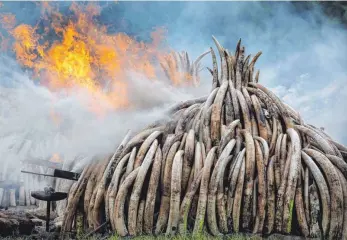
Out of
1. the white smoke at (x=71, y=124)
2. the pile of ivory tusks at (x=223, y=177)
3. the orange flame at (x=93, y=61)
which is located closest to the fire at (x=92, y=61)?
the orange flame at (x=93, y=61)

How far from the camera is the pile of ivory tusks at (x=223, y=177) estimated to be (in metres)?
6.48

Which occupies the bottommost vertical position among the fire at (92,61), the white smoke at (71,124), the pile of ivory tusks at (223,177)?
the pile of ivory tusks at (223,177)

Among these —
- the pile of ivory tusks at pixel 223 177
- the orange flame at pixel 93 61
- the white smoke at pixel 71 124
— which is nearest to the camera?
the pile of ivory tusks at pixel 223 177

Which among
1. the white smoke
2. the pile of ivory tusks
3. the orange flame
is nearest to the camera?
the pile of ivory tusks

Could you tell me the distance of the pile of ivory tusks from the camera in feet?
21.2

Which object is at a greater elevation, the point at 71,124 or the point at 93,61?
the point at 93,61

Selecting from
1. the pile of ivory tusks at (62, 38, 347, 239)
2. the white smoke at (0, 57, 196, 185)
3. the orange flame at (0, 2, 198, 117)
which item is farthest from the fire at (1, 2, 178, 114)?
the pile of ivory tusks at (62, 38, 347, 239)

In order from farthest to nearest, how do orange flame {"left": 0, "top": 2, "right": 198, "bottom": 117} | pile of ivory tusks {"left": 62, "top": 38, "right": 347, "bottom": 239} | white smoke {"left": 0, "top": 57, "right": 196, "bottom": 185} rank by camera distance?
orange flame {"left": 0, "top": 2, "right": 198, "bottom": 117} → white smoke {"left": 0, "top": 57, "right": 196, "bottom": 185} → pile of ivory tusks {"left": 62, "top": 38, "right": 347, "bottom": 239}

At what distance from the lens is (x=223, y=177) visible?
681 cm

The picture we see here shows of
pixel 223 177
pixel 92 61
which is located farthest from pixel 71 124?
pixel 223 177

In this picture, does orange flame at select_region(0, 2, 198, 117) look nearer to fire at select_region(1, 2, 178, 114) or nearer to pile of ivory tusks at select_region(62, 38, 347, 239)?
fire at select_region(1, 2, 178, 114)

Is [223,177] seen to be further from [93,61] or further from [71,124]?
[93,61]

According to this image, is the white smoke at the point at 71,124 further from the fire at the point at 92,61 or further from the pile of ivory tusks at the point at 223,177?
the pile of ivory tusks at the point at 223,177

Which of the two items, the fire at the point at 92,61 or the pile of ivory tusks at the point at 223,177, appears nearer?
the pile of ivory tusks at the point at 223,177
